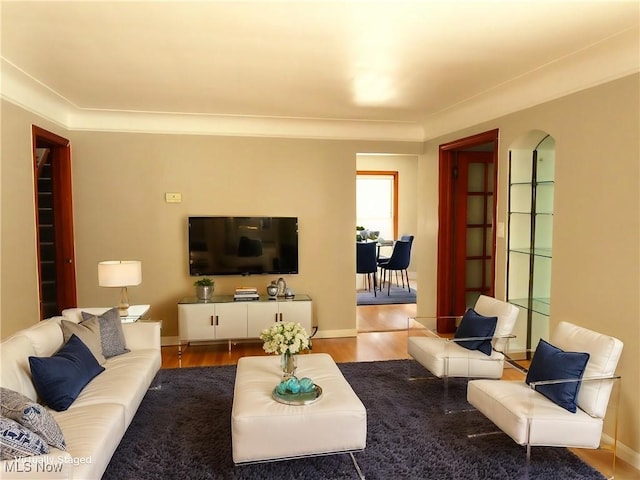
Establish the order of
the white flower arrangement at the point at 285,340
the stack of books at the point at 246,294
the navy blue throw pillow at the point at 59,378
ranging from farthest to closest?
the stack of books at the point at 246,294 < the white flower arrangement at the point at 285,340 < the navy blue throw pillow at the point at 59,378

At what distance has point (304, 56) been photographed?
2.94 metres

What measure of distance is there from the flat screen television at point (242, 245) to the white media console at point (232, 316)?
37 cm

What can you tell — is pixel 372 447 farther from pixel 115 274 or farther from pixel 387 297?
pixel 387 297

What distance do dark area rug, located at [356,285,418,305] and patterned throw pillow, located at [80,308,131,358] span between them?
4370 mm

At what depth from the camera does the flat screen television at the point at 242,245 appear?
486 centimetres

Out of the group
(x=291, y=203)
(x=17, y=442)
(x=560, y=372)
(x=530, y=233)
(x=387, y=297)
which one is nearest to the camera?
(x=17, y=442)

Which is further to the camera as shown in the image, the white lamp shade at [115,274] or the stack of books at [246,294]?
the stack of books at [246,294]

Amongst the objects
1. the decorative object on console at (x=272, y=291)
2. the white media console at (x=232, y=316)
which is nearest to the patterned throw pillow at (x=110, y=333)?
the white media console at (x=232, y=316)

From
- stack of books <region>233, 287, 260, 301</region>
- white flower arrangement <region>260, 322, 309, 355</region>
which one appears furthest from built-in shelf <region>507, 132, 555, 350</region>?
stack of books <region>233, 287, 260, 301</region>

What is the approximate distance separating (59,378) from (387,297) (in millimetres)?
5824

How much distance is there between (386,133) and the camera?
528 centimetres

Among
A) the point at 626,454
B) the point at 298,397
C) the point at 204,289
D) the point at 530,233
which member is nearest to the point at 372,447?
the point at 298,397

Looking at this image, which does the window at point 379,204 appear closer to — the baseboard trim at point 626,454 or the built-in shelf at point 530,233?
the built-in shelf at point 530,233

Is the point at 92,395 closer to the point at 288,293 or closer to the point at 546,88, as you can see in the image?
the point at 288,293
